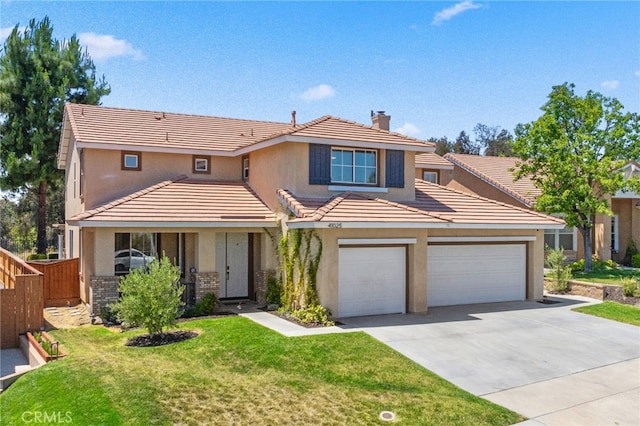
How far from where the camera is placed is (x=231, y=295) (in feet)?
62.6

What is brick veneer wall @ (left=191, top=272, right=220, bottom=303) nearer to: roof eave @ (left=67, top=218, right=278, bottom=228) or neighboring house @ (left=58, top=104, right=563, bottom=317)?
neighboring house @ (left=58, top=104, right=563, bottom=317)

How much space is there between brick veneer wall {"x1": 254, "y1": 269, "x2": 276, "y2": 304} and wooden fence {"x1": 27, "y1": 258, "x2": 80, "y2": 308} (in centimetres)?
635

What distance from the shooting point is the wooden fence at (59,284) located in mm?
18781

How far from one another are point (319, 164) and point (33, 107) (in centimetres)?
2398

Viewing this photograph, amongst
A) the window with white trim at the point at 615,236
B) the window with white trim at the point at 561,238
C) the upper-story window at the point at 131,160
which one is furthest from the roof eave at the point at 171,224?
the window with white trim at the point at 615,236

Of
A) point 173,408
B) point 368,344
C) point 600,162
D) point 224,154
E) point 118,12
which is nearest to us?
point 173,408

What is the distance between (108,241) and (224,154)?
6.21 metres

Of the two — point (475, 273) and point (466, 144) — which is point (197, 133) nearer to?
point (475, 273)

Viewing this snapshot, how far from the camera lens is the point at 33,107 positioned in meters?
33.3

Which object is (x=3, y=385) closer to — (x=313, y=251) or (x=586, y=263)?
(x=313, y=251)

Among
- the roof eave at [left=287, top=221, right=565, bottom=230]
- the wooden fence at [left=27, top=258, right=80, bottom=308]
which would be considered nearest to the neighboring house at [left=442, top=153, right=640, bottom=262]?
the roof eave at [left=287, top=221, right=565, bottom=230]

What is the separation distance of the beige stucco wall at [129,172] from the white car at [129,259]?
253cm

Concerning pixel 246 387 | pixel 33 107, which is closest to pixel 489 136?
pixel 33 107

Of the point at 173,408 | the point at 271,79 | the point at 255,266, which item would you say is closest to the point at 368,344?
the point at 173,408
